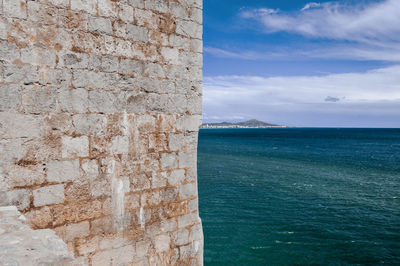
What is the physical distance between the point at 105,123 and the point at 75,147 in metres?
0.45

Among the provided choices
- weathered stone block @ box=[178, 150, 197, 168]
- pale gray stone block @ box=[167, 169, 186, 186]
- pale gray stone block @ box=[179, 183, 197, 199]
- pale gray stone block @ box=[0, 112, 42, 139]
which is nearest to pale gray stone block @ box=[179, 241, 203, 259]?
pale gray stone block @ box=[179, 183, 197, 199]

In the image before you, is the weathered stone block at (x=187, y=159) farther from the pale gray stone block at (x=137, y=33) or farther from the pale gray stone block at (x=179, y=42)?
the pale gray stone block at (x=137, y=33)

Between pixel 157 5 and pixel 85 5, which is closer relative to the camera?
pixel 85 5

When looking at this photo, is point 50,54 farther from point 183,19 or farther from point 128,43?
point 183,19

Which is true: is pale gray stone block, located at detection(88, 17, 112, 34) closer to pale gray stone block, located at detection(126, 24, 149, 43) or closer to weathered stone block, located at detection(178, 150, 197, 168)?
pale gray stone block, located at detection(126, 24, 149, 43)

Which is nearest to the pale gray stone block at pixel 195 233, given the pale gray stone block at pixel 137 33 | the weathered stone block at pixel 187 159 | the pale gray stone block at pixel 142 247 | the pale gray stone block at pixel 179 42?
the pale gray stone block at pixel 142 247

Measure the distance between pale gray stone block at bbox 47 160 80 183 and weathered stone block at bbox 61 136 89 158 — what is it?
93mm

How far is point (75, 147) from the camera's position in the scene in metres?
3.34

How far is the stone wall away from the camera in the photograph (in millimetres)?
3023

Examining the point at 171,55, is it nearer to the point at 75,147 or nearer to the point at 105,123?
the point at 105,123

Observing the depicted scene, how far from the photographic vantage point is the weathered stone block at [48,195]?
3109 mm

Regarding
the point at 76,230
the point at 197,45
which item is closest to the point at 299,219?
the point at 197,45

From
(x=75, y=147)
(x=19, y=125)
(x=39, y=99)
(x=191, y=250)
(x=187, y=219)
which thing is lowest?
(x=191, y=250)

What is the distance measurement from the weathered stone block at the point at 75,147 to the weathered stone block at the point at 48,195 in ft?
1.25
